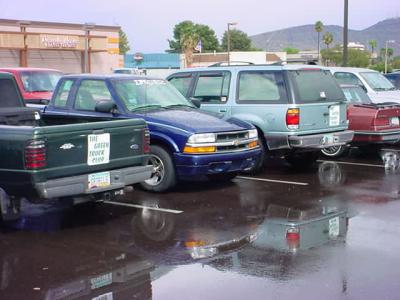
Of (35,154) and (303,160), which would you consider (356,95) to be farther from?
(35,154)

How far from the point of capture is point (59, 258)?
6.20 m

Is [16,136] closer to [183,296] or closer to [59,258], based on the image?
[59,258]

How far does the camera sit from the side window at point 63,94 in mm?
10273

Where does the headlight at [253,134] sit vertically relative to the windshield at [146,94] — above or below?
below

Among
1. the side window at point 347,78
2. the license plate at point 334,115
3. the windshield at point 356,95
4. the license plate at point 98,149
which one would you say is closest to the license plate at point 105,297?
the license plate at point 98,149

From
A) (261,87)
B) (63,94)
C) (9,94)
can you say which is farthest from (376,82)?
(9,94)

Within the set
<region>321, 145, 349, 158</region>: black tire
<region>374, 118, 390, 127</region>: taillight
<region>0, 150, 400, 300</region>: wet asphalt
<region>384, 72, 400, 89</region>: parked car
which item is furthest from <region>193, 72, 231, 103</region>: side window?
<region>384, 72, 400, 89</region>: parked car

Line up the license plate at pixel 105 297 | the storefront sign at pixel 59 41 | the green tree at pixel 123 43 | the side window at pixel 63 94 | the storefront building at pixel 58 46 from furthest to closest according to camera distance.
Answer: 1. the green tree at pixel 123 43
2. the storefront sign at pixel 59 41
3. the storefront building at pixel 58 46
4. the side window at pixel 63 94
5. the license plate at pixel 105 297

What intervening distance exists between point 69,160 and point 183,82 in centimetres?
555

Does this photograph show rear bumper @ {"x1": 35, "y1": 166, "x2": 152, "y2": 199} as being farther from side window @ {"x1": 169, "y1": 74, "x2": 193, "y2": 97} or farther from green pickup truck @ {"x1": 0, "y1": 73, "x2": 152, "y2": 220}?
side window @ {"x1": 169, "y1": 74, "x2": 193, "y2": 97}

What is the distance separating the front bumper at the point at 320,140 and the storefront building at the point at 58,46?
27883 mm

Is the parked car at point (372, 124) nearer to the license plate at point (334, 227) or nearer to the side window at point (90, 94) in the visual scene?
the license plate at point (334, 227)

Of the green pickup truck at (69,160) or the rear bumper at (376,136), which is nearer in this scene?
the green pickup truck at (69,160)

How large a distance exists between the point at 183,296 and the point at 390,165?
8123mm
